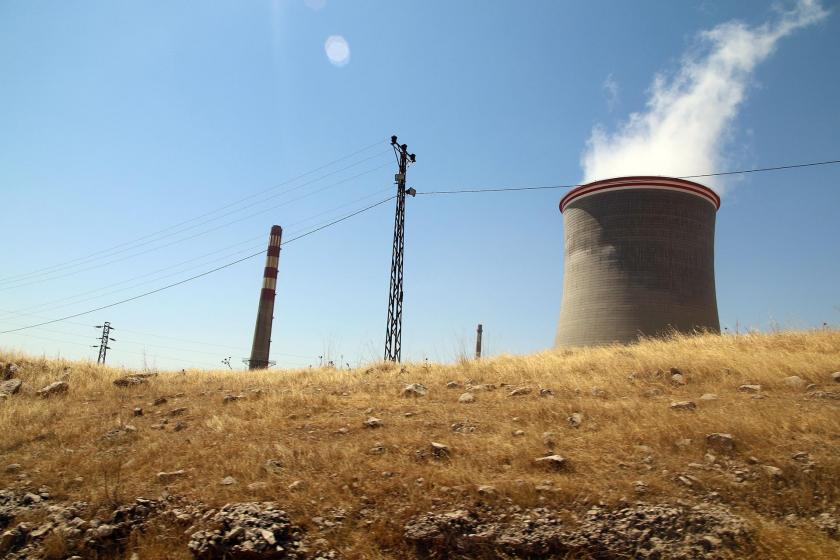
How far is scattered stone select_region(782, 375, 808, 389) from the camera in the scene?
217 inches

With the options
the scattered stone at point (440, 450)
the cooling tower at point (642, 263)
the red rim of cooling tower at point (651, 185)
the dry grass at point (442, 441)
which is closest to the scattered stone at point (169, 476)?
the dry grass at point (442, 441)

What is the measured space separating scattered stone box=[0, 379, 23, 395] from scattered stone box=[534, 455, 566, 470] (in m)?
6.82

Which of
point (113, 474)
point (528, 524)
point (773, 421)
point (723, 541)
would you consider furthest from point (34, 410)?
point (773, 421)

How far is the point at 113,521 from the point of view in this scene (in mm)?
3434

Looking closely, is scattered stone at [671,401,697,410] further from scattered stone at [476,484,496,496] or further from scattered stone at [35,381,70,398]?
scattered stone at [35,381,70,398]

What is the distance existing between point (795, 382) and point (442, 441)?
13.2ft

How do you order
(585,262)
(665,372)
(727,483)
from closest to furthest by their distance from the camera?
(727,483)
(665,372)
(585,262)

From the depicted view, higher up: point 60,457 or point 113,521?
point 60,457

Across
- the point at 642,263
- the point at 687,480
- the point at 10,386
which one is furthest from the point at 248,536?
the point at 642,263

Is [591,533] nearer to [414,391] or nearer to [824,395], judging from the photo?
[414,391]

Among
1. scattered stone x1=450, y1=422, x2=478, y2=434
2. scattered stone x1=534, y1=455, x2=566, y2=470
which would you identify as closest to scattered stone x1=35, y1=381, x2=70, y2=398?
scattered stone x1=450, y1=422, x2=478, y2=434

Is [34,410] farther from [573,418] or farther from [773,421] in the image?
[773,421]

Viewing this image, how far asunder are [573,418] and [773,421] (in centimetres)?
157

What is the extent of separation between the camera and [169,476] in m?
3.94
